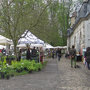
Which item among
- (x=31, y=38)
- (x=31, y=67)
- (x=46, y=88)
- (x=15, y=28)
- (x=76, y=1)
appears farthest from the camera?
(x=76, y=1)

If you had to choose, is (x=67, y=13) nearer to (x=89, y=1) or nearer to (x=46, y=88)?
(x=89, y=1)

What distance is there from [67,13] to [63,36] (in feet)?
25.1

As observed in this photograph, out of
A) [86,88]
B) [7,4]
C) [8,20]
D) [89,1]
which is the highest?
[89,1]

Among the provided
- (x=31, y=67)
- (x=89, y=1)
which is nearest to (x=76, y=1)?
(x=89, y=1)

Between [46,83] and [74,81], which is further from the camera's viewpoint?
[74,81]

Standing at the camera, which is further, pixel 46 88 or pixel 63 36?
pixel 63 36

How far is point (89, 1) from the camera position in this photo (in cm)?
2355

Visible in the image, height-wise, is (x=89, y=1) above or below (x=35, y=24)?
above

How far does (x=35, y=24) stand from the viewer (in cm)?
1617

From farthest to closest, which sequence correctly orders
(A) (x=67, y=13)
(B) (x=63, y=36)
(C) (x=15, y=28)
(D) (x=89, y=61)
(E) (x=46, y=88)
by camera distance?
(B) (x=63, y=36) → (A) (x=67, y=13) → (C) (x=15, y=28) → (D) (x=89, y=61) → (E) (x=46, y=88)

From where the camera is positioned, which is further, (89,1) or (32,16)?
(89,1)

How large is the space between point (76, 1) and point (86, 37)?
2367 centimetres

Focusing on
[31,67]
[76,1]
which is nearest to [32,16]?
[31,67]

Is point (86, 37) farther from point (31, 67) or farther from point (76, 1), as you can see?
point (76, 1)
